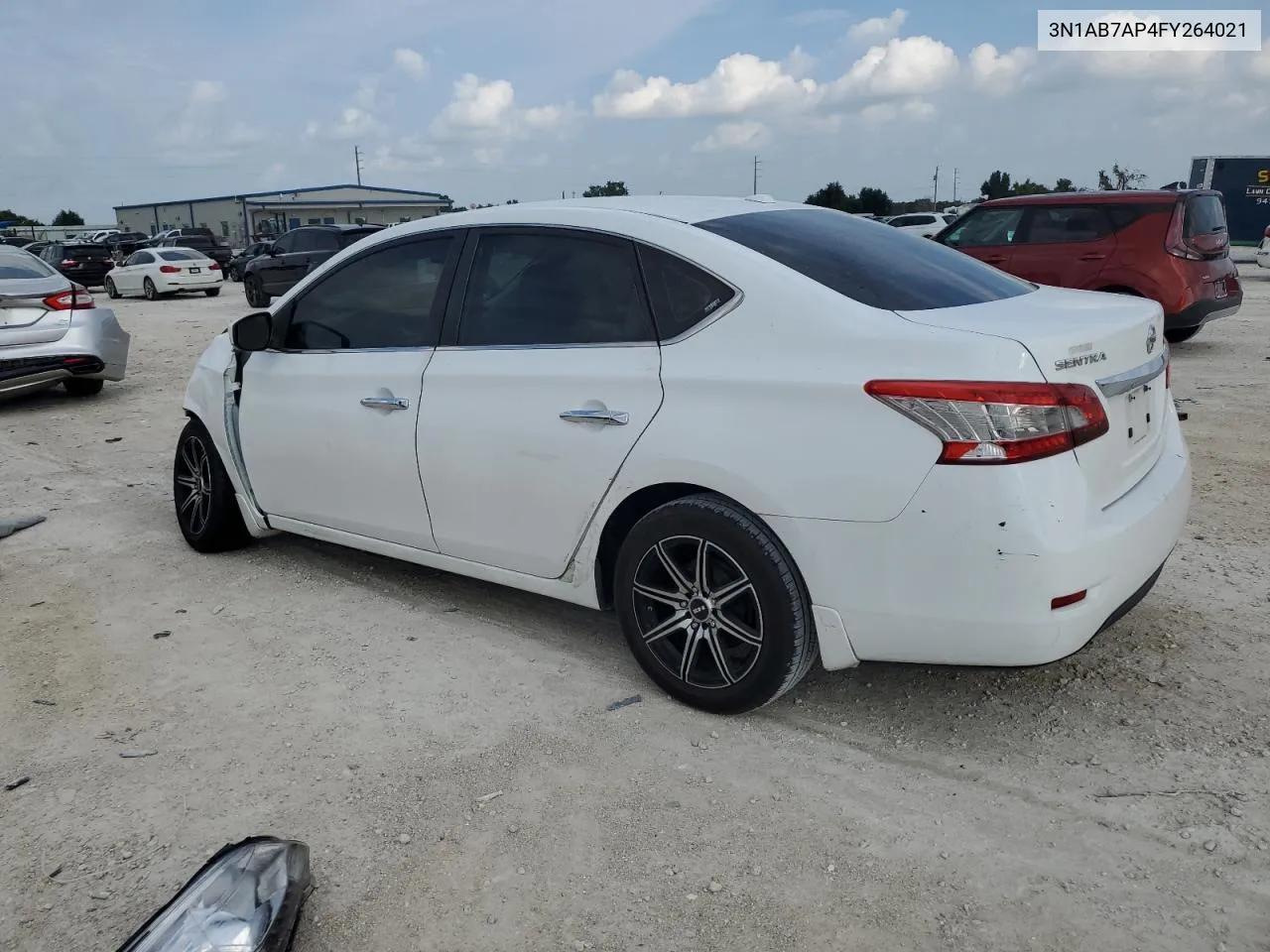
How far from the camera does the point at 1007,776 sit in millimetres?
2949

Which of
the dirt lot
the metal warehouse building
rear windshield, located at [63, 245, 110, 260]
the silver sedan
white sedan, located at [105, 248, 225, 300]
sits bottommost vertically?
the dirt lot

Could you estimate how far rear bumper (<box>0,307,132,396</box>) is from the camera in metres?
8.99

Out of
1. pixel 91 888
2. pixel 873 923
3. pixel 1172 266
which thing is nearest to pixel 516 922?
pixel 873 923

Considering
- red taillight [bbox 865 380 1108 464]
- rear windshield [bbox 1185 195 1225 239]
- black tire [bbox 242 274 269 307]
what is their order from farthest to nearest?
black tire [bbox 242 274 269 307], rear windshield [bbox 1185 195 1225 239], red taillight [bbox 865 380 1108 464]

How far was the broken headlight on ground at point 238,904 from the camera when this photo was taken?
2.27 m

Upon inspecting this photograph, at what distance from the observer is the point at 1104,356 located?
114 inches

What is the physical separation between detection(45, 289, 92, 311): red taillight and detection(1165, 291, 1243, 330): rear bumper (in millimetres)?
10520

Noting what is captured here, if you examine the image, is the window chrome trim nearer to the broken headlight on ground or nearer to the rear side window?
the rear side window

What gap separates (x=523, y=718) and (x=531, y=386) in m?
1.13

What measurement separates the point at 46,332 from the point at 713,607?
839 cm

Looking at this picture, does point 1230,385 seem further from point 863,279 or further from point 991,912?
point 991,912

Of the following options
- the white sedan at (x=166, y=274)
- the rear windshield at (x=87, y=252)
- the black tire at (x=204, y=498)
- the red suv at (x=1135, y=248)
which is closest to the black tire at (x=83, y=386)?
the black tire at (x=204, y=498)

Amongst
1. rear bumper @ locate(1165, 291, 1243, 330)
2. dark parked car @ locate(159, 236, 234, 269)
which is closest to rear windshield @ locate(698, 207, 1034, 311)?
rear bumper @ locate(1165, 291, 1243, 330)

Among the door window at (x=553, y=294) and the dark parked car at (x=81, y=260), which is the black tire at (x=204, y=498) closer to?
the door window at (x=553, y=294)
